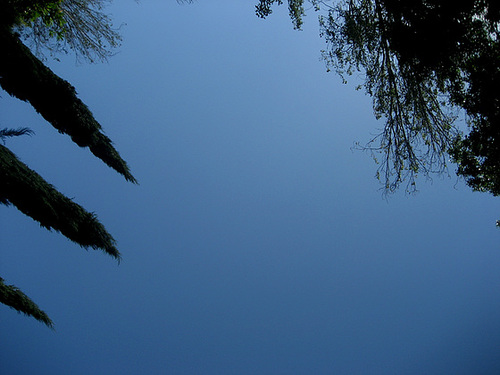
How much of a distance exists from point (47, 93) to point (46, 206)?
122 inches

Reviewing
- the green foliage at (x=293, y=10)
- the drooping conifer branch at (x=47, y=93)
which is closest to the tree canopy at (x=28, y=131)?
the drooping conifer branch at (x=47, y=93)

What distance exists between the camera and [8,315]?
40281mm

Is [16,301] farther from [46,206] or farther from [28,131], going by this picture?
[28,131]

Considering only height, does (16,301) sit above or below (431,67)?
below

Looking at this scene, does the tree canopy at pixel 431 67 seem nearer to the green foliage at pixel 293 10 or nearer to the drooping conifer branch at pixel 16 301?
the green foliage at pixel 293 10

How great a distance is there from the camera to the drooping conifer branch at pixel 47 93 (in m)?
6.70

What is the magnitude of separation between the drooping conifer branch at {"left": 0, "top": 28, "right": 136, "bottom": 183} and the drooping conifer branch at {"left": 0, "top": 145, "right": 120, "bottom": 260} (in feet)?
4.94

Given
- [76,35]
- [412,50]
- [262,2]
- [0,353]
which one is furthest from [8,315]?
[412,50]

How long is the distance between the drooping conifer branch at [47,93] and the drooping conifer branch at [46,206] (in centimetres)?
151

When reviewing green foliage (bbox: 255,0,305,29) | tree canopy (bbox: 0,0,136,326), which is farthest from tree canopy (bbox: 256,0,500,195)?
A: tree canopy (bbox: 0,0,136,326)

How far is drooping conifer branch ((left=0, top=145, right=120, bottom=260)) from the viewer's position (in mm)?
6504

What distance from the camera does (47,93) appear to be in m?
7.30

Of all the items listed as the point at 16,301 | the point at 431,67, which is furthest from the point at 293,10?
the point at 16,301

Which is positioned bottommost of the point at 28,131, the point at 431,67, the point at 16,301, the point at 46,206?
the point at 16,301
